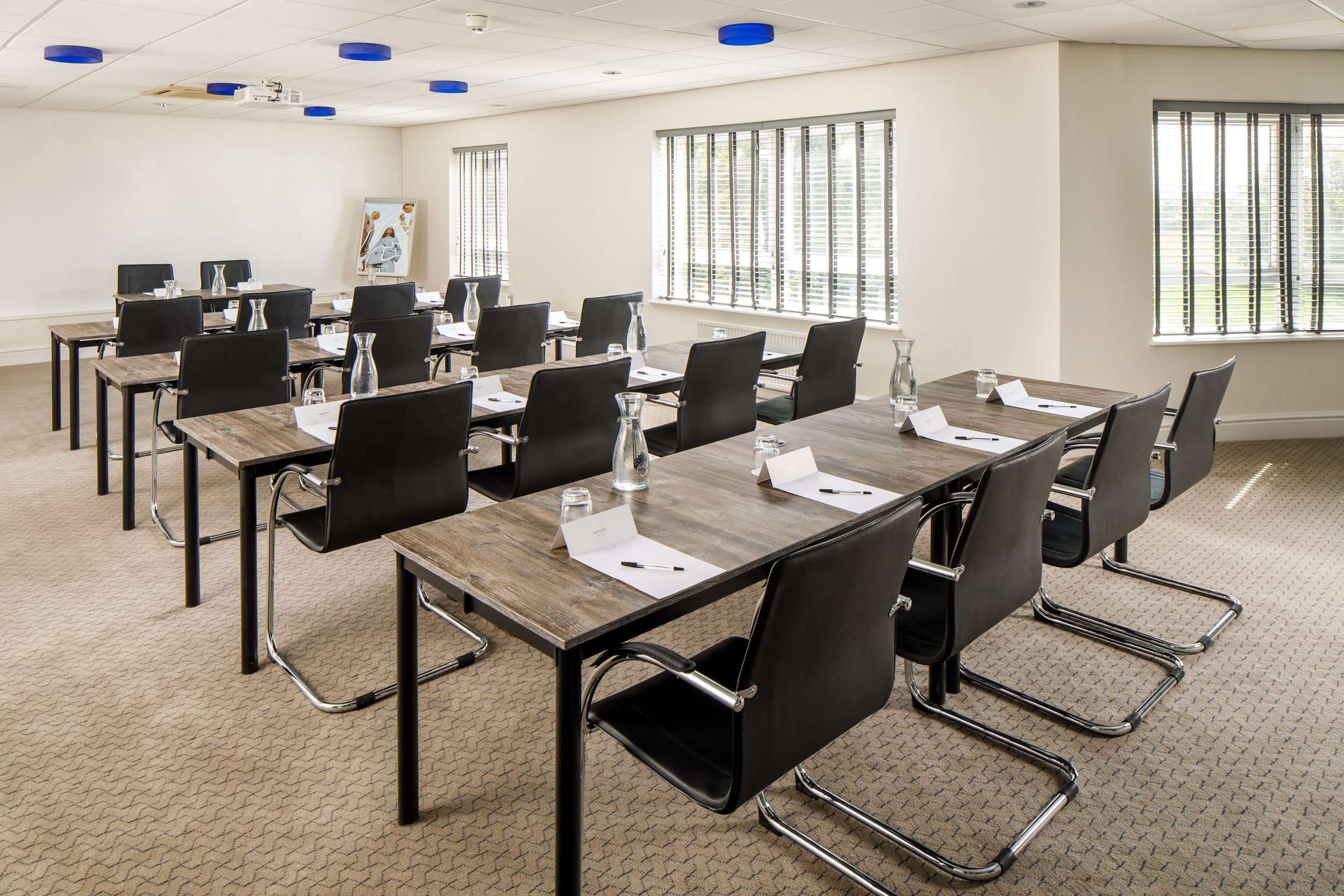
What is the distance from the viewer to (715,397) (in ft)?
13.1

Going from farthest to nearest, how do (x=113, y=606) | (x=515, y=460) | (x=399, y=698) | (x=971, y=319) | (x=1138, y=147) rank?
(x=971, y=319), (x=1138, y=147), (x=113, y=606), (x=515, y=460), (x=399, y=698)

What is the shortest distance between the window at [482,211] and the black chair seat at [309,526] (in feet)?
23.9

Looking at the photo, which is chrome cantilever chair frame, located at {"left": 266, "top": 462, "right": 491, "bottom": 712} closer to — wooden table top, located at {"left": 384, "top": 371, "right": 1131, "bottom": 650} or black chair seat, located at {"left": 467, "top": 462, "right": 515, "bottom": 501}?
black chair seat, located at {"left": 467, "top": 462, "right": 515, "bottom": 501}

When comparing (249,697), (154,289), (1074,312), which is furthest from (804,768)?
(154,289)

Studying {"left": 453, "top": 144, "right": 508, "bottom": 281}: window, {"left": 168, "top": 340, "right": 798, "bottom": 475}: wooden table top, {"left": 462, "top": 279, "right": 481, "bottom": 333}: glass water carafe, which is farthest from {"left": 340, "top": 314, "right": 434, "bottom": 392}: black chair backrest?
{"left": 453, "top": 144, "right": 508, "bottom": 281}: window

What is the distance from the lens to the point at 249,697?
2.85 m

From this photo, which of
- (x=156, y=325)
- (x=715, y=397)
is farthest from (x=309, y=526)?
(x=156, y=325)

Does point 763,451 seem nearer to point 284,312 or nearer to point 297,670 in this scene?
point 297,670

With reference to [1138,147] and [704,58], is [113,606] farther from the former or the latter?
[1138,147]

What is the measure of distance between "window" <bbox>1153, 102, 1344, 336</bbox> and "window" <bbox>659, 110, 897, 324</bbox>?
177cm

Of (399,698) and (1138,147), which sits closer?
(399,698)

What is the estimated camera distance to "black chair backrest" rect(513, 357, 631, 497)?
3.22m

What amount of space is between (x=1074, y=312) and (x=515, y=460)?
158 inches

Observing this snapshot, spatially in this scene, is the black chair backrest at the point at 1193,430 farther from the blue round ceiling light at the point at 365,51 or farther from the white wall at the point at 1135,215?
the blue round ceiling light at the point at 365,51
